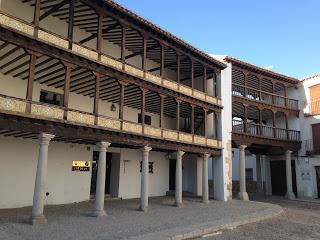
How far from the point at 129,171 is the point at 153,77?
6.85 m

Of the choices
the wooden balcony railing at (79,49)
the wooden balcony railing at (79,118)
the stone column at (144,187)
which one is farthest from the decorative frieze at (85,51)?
the stone column at (144,187)

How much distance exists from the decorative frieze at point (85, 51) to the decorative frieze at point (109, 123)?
267cm

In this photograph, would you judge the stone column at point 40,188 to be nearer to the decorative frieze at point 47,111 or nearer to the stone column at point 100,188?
the decorative frieze at point 47,111

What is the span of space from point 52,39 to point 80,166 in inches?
306

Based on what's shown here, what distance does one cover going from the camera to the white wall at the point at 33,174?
588 inches

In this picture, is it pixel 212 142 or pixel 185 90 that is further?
pixel 212 142

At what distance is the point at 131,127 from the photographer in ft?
52.4

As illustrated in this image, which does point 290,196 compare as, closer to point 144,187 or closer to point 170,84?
point 170,84

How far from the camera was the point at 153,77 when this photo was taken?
17641 mm

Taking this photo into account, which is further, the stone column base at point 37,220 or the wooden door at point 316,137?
the wooden door at point 316,137

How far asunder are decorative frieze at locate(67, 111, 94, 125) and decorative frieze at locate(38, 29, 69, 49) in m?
2.68

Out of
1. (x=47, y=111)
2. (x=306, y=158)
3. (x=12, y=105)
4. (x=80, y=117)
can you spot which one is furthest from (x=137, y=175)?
(x=306, y=158)

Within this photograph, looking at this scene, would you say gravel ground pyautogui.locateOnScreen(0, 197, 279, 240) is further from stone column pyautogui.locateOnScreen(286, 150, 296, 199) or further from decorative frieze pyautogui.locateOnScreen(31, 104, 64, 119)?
stone column pyautogui.locateOnScreen(286, 150, 296, 199)

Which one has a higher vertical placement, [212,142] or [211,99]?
[211,99]
